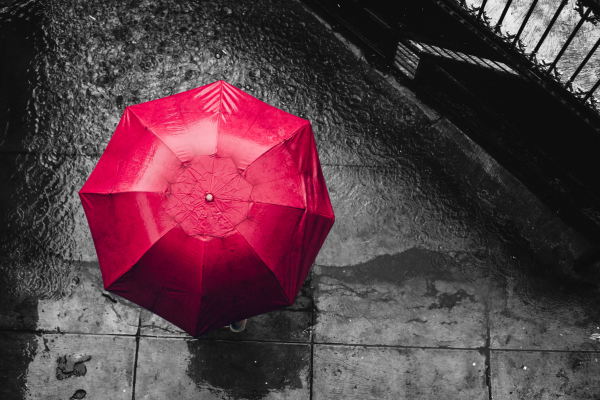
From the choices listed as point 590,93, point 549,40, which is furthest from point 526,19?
point 590,93

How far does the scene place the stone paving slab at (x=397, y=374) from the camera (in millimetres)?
4531

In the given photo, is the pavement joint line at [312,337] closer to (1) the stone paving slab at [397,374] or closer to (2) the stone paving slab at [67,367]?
(1) the stone paving slab at [397,374]

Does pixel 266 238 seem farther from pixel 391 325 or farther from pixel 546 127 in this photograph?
pixel 546 127

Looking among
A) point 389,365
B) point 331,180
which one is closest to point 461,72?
point 331,180

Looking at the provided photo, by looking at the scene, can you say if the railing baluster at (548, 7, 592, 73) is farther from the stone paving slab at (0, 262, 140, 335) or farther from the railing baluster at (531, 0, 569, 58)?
the stone paving slab at (0, 262, 140, 335)

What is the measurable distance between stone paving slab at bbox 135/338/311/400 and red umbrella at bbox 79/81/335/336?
1.24m

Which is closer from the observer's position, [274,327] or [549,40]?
[549,40]

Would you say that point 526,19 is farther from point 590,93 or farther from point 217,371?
point 217,371

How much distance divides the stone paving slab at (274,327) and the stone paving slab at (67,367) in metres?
0.29

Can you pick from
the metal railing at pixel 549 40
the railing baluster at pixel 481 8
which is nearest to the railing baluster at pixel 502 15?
the metal railing at pixel 549 40

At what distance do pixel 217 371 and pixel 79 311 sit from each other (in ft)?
5.02

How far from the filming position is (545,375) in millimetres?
4570

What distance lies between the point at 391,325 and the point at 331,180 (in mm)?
1608

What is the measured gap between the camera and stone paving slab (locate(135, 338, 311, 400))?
4516 millimetres
